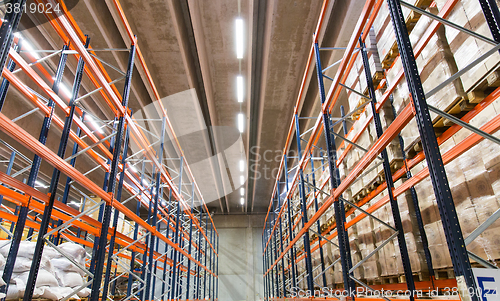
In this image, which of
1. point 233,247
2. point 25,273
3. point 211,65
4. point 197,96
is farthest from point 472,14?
point 233,247

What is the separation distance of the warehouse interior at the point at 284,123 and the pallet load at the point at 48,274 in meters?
0.03

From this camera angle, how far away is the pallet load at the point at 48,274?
174 inches

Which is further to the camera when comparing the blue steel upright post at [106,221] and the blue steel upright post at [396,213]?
the blue steel upright post at [106,221]

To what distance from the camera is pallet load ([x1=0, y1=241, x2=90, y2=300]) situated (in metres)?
4.42

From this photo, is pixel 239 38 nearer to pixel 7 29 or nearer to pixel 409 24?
pixel 409 24

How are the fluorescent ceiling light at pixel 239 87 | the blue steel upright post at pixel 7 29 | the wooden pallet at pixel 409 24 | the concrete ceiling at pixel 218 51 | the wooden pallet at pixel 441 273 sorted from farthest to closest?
the fluorescent ceiling light at pixel 239 87
the concrete ceiling at pixel 218 51
the wooden pallet at pixel 409 24
the wooden pallet at pixel 441 273
the blue steel upright post at pixel 7 29

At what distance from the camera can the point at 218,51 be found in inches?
368

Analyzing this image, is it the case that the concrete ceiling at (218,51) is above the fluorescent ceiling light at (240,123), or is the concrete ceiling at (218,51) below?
above

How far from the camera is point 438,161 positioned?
2342 millimetres

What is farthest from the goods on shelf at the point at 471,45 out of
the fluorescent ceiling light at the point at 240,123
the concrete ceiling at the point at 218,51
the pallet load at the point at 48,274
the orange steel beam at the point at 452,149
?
the fluorescent ceiling light at the point at 240,123

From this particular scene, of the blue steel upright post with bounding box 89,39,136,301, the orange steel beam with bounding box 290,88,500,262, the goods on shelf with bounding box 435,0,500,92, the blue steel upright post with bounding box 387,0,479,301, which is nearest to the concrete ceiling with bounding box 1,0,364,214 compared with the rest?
the blue steel upright post with bounding box 89,39,136,301

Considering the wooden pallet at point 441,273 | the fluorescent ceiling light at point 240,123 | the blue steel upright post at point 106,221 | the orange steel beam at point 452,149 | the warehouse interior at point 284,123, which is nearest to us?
the orange steel beam at point 452,149

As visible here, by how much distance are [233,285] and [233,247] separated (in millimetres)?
2813

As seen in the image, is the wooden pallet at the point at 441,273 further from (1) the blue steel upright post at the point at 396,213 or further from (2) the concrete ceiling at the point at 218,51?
(2) the concrete ceiling at the point at 218,51
